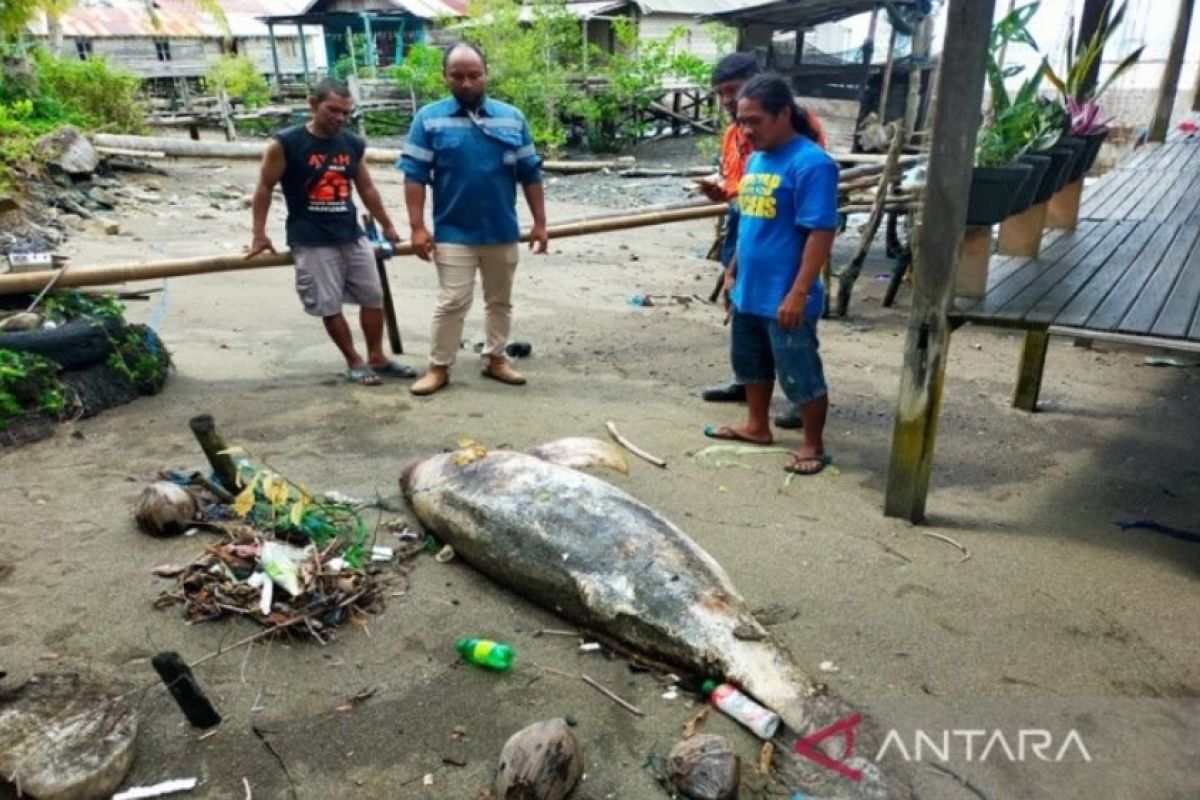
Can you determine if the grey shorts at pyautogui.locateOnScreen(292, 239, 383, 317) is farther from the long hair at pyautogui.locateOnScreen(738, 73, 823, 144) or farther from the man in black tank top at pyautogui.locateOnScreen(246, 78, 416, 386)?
the long hair at pyautogui.locateOnScreen(738, 73, 823, 144)

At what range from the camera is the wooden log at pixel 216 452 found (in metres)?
3.29

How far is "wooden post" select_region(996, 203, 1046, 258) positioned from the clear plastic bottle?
114 inches

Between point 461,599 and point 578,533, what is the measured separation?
19.3 inches

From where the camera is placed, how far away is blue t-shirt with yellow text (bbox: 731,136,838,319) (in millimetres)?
3496

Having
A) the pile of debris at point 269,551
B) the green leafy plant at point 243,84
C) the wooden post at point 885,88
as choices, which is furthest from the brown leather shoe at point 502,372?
the green leafy plant at point 243,84

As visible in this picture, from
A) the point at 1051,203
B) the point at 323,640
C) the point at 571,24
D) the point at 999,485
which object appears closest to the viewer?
the point at 323,640

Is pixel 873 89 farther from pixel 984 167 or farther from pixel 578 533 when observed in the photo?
pixel 578 533

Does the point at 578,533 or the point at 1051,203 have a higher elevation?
the point at 1051,203

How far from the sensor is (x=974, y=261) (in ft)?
11.4

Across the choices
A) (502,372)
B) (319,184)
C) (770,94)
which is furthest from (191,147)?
(770,94)

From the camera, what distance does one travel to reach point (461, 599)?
118 inches

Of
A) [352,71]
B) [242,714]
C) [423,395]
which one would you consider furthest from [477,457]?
[352,71]

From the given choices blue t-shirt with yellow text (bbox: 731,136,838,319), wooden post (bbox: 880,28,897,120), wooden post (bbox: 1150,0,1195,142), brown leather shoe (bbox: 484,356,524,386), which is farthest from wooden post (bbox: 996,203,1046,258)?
wooden post (bbox: 880,28,897,120)

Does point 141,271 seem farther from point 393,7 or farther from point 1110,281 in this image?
point 393,7
